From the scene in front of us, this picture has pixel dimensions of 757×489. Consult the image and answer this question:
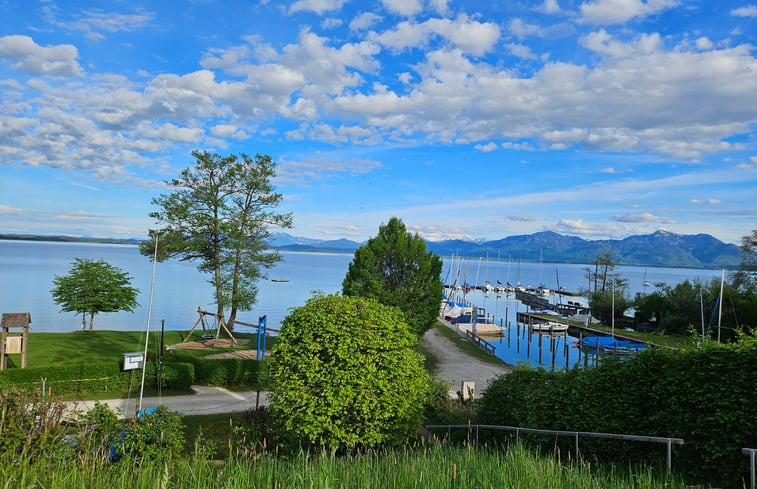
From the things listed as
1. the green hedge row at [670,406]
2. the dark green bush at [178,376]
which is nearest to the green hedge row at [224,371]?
the dark green bush at [178,376]

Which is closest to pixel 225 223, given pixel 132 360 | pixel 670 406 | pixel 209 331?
pixel 209 331

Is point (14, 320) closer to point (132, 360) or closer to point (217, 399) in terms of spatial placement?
point (132, 360)

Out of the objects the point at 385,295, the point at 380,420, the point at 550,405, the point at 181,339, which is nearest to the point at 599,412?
the point at 550,405

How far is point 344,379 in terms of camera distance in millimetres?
10156

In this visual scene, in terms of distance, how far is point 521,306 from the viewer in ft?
328

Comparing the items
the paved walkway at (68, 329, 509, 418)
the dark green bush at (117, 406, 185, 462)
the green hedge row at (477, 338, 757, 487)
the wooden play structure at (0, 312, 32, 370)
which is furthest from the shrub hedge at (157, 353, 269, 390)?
the green hedge row at (477, 338, 757, 487)

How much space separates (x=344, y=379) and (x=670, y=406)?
569 cm

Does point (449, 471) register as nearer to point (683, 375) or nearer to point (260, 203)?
point (683, 375)

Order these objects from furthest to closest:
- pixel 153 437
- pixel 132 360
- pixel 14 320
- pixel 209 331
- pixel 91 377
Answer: pixel 209 331, pixel 14 320, pixel 91 377, pixel 132 360, pixel 153 437

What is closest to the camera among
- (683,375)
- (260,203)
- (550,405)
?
(683,375)

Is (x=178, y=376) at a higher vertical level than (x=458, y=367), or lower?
higher

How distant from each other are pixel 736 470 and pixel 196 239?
33864mm

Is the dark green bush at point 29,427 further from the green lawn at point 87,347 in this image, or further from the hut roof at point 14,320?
the hut roof at point 14,320

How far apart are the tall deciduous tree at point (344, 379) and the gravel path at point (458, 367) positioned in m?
13.0
